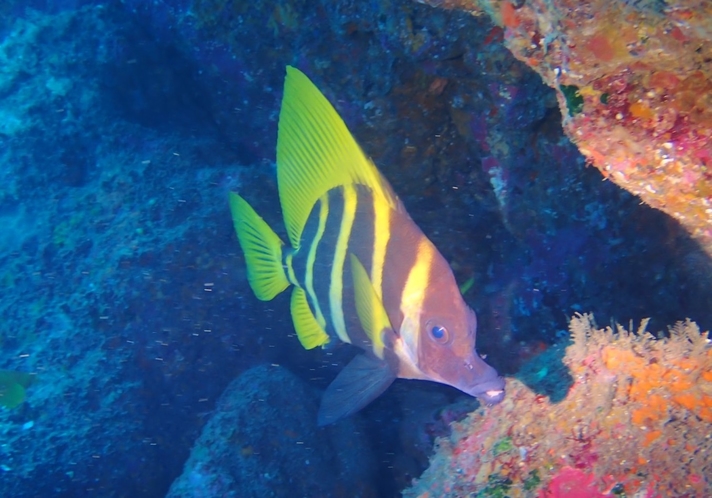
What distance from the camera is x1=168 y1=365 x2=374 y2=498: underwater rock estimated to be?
3.40 meters

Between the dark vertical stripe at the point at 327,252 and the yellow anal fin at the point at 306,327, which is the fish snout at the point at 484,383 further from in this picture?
the yellow anal fin at the point at 306,327

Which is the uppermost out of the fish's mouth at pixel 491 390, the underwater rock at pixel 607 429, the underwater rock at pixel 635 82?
the underwater rock at pixel 635 82

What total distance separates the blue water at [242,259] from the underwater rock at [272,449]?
2 centimetres

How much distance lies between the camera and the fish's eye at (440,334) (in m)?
1.87

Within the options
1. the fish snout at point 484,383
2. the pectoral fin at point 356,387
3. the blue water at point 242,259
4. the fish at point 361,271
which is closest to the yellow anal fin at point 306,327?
the fish at point 361,271

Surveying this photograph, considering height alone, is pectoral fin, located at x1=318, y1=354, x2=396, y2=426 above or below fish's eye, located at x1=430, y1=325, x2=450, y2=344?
below

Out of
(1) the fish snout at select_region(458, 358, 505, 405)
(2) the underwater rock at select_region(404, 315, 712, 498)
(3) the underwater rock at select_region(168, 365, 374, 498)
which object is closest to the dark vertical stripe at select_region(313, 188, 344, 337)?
(1) the fish snout at select_region(458, 358, 505, 405)

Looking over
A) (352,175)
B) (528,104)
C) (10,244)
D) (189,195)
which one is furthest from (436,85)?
(10,244)

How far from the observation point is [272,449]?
141 inches

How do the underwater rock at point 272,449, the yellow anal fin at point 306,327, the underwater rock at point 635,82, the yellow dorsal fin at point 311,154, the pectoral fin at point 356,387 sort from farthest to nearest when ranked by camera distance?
the underwater rock at point 272,449 → the yellow anal fin at point 306,327 → the pectoral fin at point 356,387 → the yellow dorsal fin at point 311,154 → the underwater rock at point 635,82

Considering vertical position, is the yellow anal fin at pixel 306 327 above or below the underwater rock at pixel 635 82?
below

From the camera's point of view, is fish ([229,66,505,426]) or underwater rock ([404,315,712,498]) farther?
fish ([229,66,505,426])

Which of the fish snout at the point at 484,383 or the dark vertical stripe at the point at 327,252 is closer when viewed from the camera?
the fish snout at the point at 484,383

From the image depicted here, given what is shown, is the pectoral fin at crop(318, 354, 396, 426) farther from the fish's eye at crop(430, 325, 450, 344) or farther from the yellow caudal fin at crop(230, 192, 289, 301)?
the yellow caudal fin at crop(230, 192, 289, 301)
